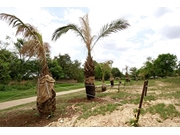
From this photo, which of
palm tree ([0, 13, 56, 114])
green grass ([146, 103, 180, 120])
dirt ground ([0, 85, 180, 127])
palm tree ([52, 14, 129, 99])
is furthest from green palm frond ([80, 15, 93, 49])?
green grass ([146, 103, 180, 120])

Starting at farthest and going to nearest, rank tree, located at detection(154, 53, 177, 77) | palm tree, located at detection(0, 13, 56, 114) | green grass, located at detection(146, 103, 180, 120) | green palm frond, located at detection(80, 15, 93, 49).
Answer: tree, located at detection(154, 53, 177, 77) → green palm frond, located at detection(80, 15, 93, 49) → palm tree, located at detection(0, 13, 56, 114) → green grass, located at detection(146, 103, 180, 120)

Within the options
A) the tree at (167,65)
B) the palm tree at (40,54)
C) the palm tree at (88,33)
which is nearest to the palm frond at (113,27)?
the palm tree at (88,33)

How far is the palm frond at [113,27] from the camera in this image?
5551 millimetres

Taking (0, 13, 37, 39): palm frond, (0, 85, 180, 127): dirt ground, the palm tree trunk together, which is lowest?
(0, 85, 180, 127): dirt ground

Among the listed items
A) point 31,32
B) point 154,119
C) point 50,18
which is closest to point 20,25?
point 31,32

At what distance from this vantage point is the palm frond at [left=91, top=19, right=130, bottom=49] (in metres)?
5.55

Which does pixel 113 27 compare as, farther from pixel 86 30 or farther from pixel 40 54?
pixel 40 54

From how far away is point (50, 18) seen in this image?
14.4 ft

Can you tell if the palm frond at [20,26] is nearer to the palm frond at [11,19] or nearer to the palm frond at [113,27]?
the palm frond at [11,19]

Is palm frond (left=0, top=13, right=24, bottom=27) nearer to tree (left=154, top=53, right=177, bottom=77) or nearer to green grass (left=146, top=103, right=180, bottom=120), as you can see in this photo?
green grass (left=146, top=103, right=180, bottom=120)

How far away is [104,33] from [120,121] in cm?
367

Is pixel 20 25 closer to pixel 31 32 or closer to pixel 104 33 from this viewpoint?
pixel 31 32

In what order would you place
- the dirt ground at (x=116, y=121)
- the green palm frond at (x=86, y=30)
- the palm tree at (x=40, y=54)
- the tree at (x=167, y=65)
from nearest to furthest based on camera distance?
1. the dirt ground at (x=116, y=121)
2. the palm tree at (x=40, y=54)
3. the green palm frond at (x=86, y=30)
4. the tree at (x=167, y=65)

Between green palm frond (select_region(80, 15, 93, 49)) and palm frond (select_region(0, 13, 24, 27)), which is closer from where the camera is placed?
palm frond (select_region(0, 13, 24, 27))
